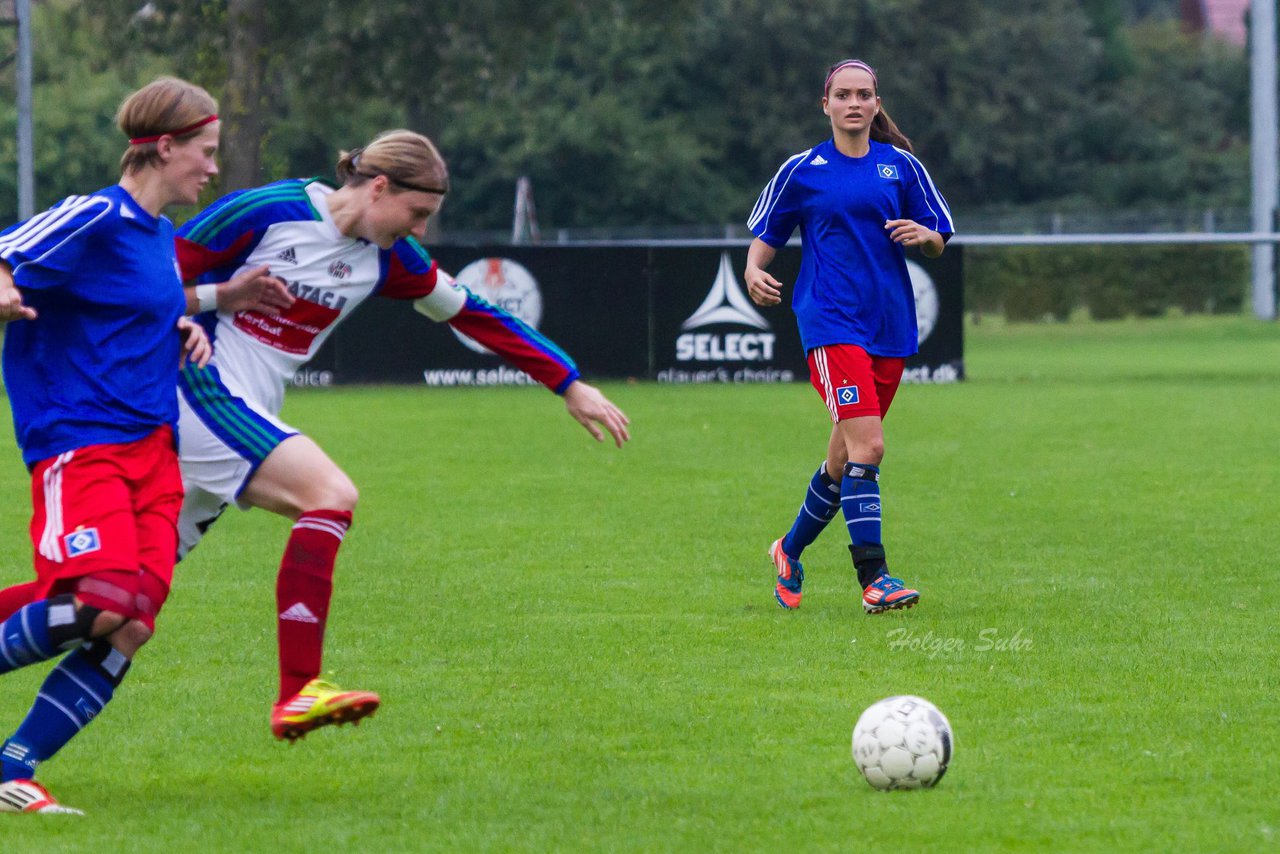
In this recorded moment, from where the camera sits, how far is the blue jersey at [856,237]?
24.9ft

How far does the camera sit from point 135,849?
4.23m

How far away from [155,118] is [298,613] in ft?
4.18

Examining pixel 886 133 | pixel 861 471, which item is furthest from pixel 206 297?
pixel 886 133

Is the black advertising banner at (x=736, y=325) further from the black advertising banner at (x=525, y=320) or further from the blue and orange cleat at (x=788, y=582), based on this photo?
the blue and orange cleat at (x=788, y=582)

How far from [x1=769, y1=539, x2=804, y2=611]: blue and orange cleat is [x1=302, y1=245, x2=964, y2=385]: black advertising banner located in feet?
42.3

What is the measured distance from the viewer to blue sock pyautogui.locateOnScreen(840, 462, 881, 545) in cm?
748

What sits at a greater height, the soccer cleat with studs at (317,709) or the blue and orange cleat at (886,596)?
the soccer cleat with studs at (317,709)

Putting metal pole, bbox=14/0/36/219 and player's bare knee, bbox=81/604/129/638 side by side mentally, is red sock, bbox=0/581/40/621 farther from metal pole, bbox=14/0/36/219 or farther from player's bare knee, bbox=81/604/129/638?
metal pole, bbox=14/0/36/219

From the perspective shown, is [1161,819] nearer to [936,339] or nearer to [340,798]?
[340,798]

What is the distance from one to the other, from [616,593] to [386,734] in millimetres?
2535

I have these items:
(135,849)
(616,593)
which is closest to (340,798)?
(135,849)

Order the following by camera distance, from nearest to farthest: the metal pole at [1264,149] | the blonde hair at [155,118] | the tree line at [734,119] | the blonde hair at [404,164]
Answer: the blonde hair at [155,118] < the blonde hair at [404,164] < the metal pole at [1264,149] < the tree line at [734,119]

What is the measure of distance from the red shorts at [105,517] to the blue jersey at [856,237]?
11.6 feet

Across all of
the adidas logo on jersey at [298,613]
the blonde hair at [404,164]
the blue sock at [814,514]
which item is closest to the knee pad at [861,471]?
the blue sock at [814,514]
